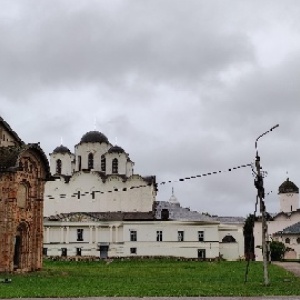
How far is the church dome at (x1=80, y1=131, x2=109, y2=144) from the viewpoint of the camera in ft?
257

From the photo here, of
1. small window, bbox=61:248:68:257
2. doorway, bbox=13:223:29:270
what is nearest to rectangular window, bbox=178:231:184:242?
small window, bbox=61:248:68:257

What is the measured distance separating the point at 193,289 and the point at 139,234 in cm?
4484

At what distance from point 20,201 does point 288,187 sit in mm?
60176

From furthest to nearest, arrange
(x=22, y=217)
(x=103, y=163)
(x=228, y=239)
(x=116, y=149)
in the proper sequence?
(x=103, y=163) < (x=116, y=149) < (x=228, y=239) < (x=22, y=217)

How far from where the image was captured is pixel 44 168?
4144cm

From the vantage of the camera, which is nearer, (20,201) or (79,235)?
(20,201)

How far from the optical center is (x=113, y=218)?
71000mm

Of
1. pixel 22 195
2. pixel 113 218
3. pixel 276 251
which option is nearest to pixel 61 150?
pixel 113 218

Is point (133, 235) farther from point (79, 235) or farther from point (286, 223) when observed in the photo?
point (286, 223)

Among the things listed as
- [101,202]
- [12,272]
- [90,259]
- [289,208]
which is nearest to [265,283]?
[12,272]

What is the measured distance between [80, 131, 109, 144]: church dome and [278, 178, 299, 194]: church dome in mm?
30598

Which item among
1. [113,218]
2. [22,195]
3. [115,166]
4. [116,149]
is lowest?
[22,195]

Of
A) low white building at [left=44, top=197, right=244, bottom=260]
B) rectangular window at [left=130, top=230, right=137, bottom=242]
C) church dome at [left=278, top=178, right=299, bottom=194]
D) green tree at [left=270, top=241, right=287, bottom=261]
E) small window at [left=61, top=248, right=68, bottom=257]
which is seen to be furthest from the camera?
church dome at [left=278, top=178, right=299, bottom=194]

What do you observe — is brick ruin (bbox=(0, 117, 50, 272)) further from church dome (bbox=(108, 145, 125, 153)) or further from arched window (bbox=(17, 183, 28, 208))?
church dome (bbox=(108, 145, 125, 153))
